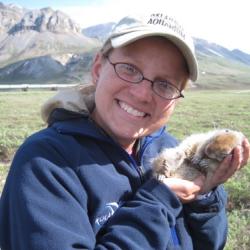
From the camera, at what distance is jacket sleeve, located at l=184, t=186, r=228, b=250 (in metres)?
2.76

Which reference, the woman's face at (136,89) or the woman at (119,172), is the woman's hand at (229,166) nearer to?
the woman at (119,172)

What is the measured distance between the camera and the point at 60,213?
2.24 meters

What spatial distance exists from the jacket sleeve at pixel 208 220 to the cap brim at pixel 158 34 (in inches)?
28.6

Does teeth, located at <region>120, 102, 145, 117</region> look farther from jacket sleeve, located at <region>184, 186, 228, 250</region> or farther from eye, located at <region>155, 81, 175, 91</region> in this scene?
jacket sleeve, located at <region>184, 186, 228, 250</region>

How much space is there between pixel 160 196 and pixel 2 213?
2.47ft

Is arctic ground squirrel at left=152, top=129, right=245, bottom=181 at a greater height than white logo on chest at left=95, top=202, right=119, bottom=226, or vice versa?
arctic ground squirrel at left=152, top=129, right=245, bottom=181

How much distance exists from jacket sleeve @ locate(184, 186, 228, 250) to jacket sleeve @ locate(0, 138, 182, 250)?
0.28 m

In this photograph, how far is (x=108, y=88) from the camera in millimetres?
2648

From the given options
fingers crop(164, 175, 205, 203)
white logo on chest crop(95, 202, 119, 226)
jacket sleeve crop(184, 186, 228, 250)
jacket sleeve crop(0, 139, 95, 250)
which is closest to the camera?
jacket sleeve crop(0, 139, 95, 250)

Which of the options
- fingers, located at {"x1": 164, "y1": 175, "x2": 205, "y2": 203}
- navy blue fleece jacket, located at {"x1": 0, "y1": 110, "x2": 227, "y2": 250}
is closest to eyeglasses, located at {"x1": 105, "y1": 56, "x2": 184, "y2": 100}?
navy blue fleece jacket, located at {"x1": 0, "y1": 110, "x2": 227, "y2": 250}

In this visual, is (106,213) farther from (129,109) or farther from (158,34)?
(158,34)

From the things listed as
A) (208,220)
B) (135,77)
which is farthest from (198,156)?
(135,77)

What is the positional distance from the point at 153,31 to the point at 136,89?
308mm

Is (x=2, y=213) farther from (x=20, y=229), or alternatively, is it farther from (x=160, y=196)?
(x=160, y=196)
